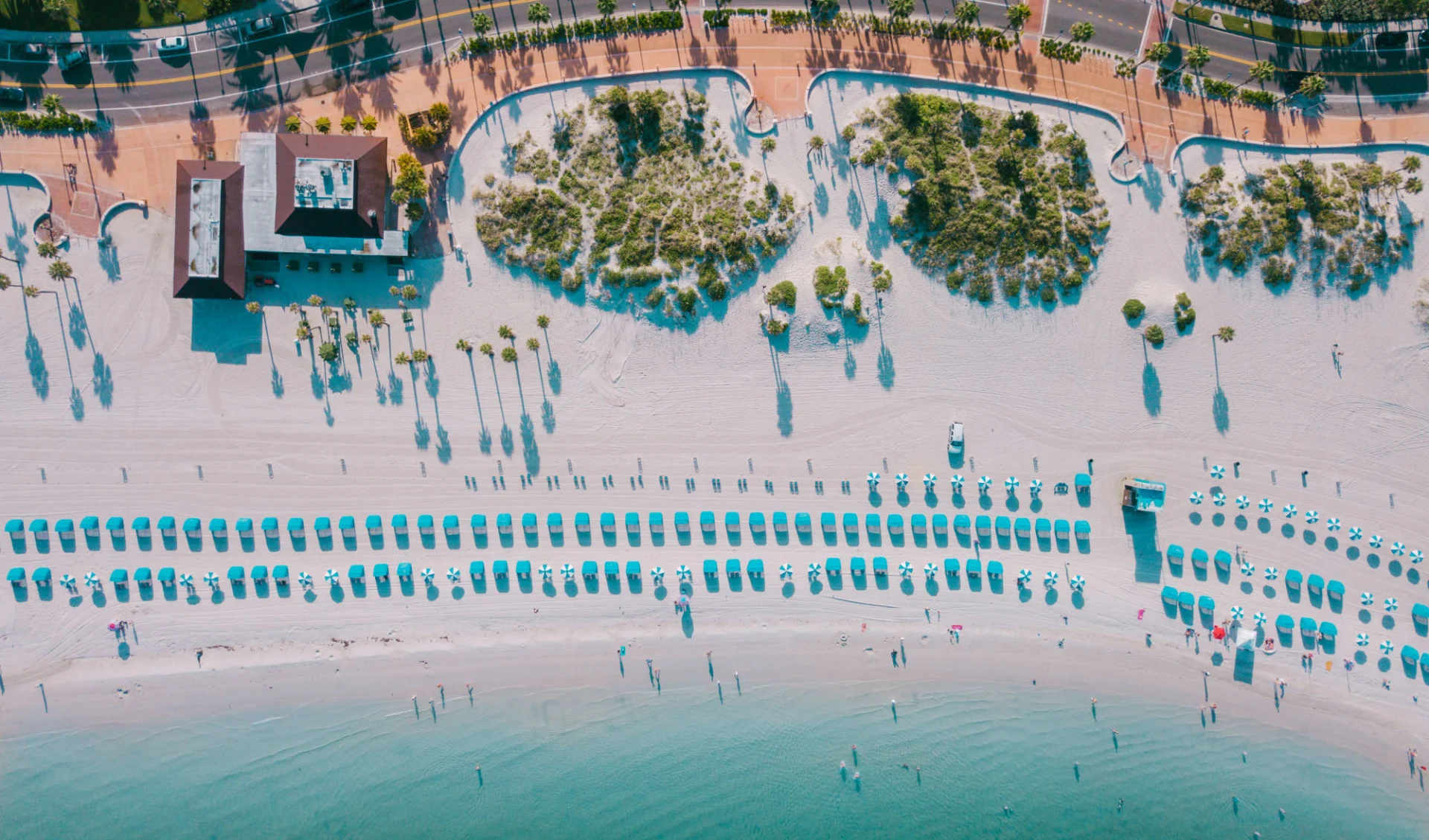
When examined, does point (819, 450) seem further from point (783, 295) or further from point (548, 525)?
point (548, 525)

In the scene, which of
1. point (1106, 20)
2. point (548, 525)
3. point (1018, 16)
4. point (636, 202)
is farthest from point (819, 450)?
point (1106, 20)

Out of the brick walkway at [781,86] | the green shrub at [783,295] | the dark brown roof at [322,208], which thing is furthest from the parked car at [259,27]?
the green shrub at [783,295]

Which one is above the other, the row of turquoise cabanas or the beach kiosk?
the row of turquoise cabanas

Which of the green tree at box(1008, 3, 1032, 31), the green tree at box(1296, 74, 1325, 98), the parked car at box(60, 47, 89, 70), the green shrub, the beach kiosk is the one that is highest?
the parked car at box(60, 47, 89, 70)

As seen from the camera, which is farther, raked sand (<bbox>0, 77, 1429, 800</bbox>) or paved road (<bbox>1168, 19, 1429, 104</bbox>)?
paved road (<bbox>1168, 19, 1429, 104</bbox>)

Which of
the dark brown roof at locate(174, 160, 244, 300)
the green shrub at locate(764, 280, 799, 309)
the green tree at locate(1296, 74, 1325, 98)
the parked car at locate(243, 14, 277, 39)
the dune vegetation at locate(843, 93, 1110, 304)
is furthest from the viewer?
the dune vegetation at locate(843, 93, 1110, 304)

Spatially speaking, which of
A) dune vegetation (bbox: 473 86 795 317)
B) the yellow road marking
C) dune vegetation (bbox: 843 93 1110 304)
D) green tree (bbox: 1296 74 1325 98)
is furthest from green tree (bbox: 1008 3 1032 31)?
the yellow road marking

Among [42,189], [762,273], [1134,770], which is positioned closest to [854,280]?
[762,273]

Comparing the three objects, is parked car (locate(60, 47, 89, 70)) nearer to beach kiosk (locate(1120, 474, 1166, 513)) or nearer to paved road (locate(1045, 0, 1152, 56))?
paved road (locate(1045, 0, 1152, 56))

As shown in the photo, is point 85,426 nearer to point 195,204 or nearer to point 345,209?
point 195,204
